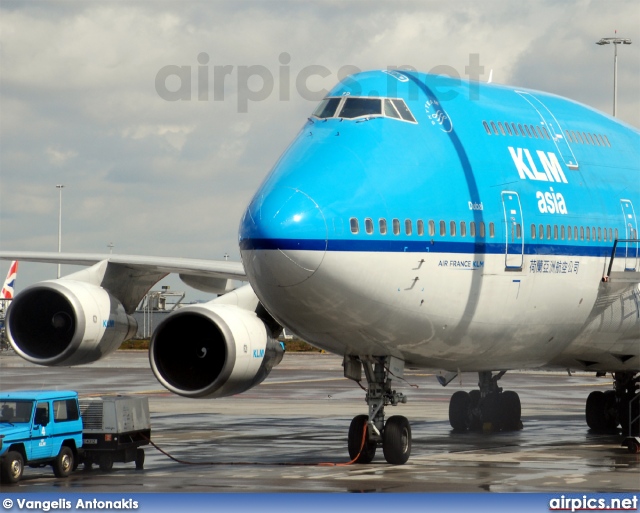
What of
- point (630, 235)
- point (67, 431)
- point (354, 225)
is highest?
point (630, 235)

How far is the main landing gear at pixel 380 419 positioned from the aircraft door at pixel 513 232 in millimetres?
2687

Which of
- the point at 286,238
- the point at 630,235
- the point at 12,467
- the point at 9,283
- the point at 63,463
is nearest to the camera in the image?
the point at 286,238

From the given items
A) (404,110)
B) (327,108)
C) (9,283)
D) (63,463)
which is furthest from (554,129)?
(9,283)

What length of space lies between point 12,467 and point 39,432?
98cm

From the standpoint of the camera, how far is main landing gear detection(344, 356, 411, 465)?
22.2 metres

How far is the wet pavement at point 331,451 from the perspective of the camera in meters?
20.3

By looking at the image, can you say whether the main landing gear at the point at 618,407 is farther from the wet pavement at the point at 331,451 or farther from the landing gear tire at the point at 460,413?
the landing gear tire at the point at 460,413

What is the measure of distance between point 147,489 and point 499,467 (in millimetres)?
6567

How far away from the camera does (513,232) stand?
22.9 m

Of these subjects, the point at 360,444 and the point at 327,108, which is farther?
the point at 360,444

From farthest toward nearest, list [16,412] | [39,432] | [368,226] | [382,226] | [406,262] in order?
[16,412] < [39,432] < [406,262] < [382,226] < [368,226]

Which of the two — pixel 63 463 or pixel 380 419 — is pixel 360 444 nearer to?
pixel 380 419

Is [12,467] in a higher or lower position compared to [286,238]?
lower

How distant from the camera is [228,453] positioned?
84.5ft
